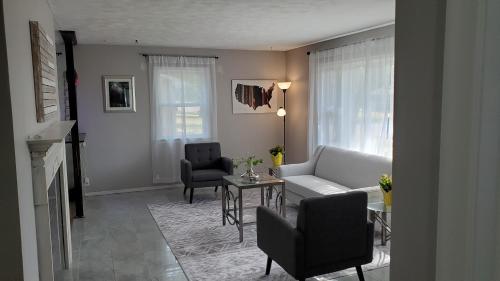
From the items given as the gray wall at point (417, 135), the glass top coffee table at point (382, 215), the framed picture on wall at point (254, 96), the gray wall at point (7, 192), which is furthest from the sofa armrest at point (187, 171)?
the gray wall at point (417, 135)

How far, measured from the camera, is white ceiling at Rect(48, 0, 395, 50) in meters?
3.78

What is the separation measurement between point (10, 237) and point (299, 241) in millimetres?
1844

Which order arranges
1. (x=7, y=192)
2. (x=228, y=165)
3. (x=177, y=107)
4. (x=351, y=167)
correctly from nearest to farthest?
(x=7, y=192) < (x=351, y=167) < (x=228, y=165) < (x=177, y=107)

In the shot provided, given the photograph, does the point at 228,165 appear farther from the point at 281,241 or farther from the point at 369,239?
the point at 369,239

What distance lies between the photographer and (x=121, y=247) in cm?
435

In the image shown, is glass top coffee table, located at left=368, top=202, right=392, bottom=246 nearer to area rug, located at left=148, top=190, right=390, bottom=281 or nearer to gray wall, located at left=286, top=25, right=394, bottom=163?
area rug, located at left=148, top=190, right=390, bottom=281

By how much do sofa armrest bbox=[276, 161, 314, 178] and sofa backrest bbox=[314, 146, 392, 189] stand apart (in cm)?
11

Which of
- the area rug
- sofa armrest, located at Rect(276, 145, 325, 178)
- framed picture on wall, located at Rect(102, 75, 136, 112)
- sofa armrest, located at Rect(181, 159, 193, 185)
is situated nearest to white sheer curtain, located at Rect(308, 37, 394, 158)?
sofa armrest, located at Rect(276, 145, 325, 178)

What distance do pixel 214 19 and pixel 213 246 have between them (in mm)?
2521

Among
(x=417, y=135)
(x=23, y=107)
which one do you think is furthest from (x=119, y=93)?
(x=417, y=135)

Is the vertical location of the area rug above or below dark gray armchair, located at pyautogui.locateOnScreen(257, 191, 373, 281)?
below

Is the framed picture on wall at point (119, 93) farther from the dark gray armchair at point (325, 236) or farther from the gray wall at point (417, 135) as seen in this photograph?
the gray wall at point (417, 135)

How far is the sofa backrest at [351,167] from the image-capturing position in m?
4.81

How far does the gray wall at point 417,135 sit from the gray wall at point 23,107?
159 centimetres
